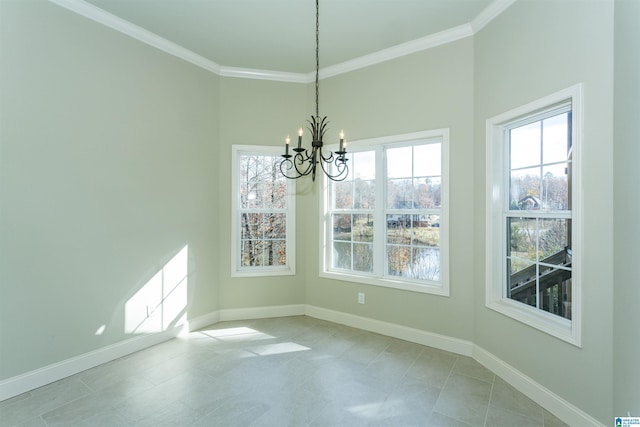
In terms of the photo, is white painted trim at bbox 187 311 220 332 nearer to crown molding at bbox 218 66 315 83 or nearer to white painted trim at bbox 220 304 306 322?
white painted trim at bbox 220 304 306 322

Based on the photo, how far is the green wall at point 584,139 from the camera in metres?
1.90

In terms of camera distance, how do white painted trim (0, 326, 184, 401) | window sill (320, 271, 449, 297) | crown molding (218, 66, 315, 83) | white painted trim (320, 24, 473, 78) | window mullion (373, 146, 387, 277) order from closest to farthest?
white painted trim (0, 326, 184, 401)
white painted trim (320, 24, 473, 78)
window sill (320, 271, 449, 297)
window mullion (373, 146, 387, 277)
crown molding (218, 66, 315, 83)

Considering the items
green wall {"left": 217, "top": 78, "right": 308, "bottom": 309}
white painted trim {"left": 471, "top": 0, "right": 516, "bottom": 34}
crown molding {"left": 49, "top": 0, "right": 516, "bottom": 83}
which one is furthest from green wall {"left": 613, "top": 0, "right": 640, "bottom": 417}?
green wall {"left": 217, "top": 78, "right": 308, "bottom": 309}

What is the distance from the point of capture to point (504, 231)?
283cm

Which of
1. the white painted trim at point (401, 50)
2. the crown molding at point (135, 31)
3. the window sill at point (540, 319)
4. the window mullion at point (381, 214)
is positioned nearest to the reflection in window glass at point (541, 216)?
the window sill at point (540, 319)

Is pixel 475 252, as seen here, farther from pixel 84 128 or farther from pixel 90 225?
pixel 84 128

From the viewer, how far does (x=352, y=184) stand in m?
3.92

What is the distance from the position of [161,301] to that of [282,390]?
5.70ft

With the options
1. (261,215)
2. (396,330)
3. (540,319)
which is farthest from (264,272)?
(540,319)

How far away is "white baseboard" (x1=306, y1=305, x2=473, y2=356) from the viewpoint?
10.3ft

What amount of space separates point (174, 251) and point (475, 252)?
3146 millimetres

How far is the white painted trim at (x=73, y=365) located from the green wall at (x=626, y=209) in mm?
3768

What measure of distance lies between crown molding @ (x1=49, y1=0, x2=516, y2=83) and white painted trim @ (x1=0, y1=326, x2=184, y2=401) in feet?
9.77

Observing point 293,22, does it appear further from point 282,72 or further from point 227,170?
point 227,170
